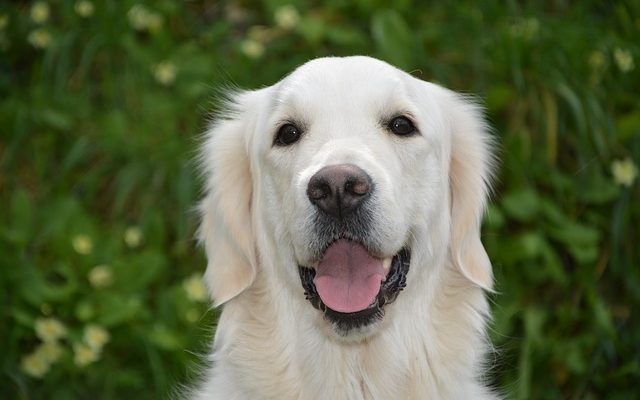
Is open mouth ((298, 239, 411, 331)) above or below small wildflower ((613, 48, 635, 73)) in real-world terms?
above

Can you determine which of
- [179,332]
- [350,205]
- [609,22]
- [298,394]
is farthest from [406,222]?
[609,22]

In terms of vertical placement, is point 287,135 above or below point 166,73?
above

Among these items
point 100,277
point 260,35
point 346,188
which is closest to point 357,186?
point 346,188

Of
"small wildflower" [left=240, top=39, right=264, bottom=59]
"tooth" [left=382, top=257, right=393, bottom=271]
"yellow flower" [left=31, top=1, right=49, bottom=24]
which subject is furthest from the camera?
"yellow flower" [left=31, top=1, right=49, bottom=24]

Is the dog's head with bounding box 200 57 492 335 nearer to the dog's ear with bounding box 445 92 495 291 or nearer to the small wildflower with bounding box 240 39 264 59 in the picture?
the dog's ear with bounding box 445 92 495 291

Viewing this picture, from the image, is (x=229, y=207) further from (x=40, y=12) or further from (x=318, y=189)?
(x=40, y=12)

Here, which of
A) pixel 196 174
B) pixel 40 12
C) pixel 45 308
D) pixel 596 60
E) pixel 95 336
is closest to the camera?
pixel 95 336

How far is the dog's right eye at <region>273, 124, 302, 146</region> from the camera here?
3.24 m

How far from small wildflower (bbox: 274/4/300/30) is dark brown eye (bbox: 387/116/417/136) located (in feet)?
7.82

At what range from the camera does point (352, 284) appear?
3059mm

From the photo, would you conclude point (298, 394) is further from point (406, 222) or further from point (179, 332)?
point (179, 332)

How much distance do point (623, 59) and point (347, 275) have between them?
2813 mm

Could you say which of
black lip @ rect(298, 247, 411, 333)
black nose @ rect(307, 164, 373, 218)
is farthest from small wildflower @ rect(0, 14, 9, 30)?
black nose @ rect(307, 164, 373, 218)

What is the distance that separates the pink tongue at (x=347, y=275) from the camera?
9.95ft
